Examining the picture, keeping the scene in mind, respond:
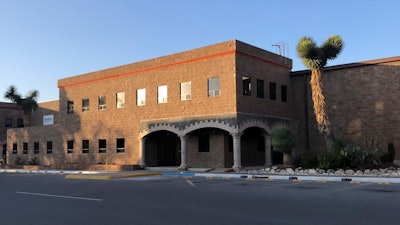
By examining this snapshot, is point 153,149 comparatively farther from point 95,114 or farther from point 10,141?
point 10,141

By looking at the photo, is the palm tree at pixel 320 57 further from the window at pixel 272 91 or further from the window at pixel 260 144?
the window at pixel 260 144

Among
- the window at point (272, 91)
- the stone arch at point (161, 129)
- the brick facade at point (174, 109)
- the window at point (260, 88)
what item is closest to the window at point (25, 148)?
the brick facade at point (174, 109)

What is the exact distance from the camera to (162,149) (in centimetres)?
3209

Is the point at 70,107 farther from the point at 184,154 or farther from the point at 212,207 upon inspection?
the point at 212,207

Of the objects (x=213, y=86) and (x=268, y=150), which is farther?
(x=268, y=150)

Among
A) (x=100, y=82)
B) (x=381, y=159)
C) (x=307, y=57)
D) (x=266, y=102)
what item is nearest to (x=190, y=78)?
(x=266, y=102)

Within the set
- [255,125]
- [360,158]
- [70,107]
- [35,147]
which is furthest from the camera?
[35,147]

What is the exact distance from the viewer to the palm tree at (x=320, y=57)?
24.0 meters

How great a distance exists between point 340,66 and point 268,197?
58.0 ft

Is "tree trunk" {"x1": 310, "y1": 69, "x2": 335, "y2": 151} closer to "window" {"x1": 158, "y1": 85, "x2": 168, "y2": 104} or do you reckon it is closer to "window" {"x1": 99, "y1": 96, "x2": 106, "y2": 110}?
"window" {"x1": 158, "y1": 85, "x2": 168, "y2": 104}

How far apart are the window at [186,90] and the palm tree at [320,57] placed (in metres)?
7.41

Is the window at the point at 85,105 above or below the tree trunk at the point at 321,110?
above

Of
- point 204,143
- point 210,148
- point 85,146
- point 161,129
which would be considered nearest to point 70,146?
→ point 85,146

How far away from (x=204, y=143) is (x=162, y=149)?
5.53 m
